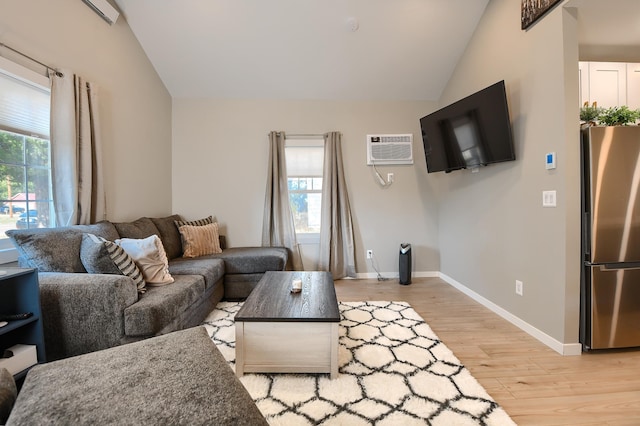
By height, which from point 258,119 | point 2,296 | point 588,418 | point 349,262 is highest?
point 258,119

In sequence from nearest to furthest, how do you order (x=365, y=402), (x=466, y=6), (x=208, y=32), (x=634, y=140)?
(x=365, y=402) → (x=634, y=140) → (x=466, y=6) → (x=208, y=32)

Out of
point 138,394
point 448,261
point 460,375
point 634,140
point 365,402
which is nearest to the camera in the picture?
point 138,394

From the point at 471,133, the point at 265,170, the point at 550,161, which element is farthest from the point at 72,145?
the point at 550,161

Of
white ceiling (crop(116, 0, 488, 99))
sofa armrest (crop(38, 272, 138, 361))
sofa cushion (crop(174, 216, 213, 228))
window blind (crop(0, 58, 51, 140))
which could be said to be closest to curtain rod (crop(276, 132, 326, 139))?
white ceiling (crop(116, 0, 488, 99))

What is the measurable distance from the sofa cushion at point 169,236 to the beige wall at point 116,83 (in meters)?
0.26

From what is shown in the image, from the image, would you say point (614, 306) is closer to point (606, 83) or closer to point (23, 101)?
point (606, 83)

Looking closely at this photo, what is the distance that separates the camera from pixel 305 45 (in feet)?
10.0

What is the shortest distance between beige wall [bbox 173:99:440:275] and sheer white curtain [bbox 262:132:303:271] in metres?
0.17

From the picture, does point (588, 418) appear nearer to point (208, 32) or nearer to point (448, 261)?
point (448, 261)

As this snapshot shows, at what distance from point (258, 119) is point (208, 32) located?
1097 mm

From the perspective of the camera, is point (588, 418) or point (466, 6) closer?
point (588, 418)

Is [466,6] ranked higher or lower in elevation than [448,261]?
higher

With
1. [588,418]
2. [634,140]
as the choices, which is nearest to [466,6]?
[634,140]

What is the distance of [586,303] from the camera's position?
72.7 inches
